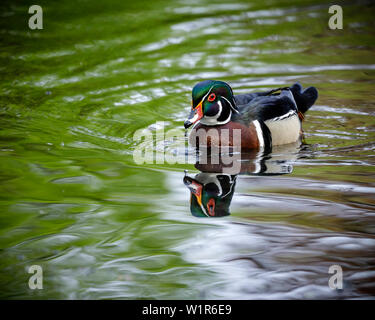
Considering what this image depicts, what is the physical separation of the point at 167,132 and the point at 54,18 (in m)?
5.41

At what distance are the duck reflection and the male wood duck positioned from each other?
0.59 feet

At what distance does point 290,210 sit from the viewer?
5016 mm

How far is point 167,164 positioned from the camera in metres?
6.36

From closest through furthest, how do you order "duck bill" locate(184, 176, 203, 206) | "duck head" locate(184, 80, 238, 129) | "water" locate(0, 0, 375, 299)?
"water" locate(0, 0, 375, 299) < "duck bill" locate(184, 176, 203, 206) < "duck head" locate(184, 80, 238, 129)

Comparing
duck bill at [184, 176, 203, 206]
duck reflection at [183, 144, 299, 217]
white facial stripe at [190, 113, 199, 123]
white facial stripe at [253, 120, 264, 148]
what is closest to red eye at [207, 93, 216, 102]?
white facial stripe at [190, 113, 199, 123]

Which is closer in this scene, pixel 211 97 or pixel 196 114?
pixel 196 114

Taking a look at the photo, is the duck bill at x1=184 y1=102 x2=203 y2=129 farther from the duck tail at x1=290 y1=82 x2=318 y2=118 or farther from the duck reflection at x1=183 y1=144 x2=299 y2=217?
the duck tail at x1=290 y1=82 x2=318 y2=118

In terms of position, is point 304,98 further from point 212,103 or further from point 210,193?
point 210,193

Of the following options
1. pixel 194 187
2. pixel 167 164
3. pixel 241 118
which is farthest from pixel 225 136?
pixel 194 187

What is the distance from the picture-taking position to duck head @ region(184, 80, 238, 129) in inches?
265

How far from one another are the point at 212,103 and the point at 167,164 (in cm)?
104

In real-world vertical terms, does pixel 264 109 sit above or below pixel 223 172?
above
